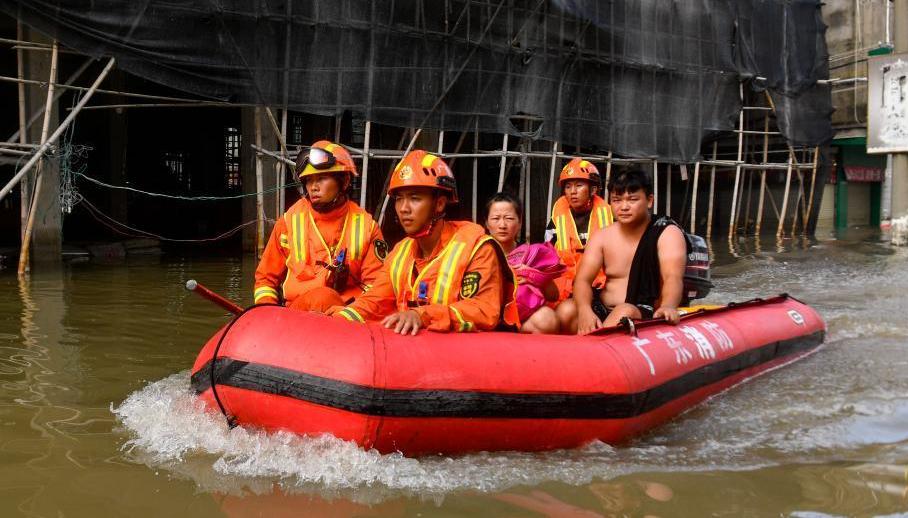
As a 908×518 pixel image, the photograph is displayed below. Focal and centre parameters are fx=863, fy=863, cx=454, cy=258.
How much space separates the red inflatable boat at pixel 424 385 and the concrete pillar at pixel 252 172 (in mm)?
7579

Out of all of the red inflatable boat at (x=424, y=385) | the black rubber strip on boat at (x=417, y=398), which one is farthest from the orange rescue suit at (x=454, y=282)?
the black rubber strip on boat at (x=417, y=398)

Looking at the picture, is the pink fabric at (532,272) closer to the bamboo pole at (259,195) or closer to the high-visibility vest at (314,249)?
the high-visibility vest at (314,249)

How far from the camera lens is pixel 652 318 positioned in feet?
16.3

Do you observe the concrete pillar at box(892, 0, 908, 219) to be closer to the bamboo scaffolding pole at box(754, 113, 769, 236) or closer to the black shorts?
the bamboo scaffolding pole at box(754, 113, 769, 236)

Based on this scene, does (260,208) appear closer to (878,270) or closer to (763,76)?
(878,270)

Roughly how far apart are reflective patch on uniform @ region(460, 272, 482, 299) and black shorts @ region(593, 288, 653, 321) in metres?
1.41

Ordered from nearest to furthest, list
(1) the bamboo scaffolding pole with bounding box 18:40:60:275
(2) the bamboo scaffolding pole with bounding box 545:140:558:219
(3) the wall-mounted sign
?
(1) the bamboo scaffolding pole with bounding box 18:40:60:275, (2) the bamboo scaffolding pole with bounding box 545:140:558:219, (3) the wall-mounted sign

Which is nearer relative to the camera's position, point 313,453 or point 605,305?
point 313,453

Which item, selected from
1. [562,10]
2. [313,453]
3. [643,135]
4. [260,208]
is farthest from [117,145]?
[313,453]

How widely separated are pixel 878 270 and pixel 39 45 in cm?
1057

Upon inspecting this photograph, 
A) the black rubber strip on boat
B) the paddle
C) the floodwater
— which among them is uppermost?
the paddle

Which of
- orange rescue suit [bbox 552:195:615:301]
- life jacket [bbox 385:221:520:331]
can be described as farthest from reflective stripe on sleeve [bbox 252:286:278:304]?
orange rescue suit [bbox 552:195:615:301]

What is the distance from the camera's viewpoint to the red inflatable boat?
3.49 m

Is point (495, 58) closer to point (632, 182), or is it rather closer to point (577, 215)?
point (577, 215)
